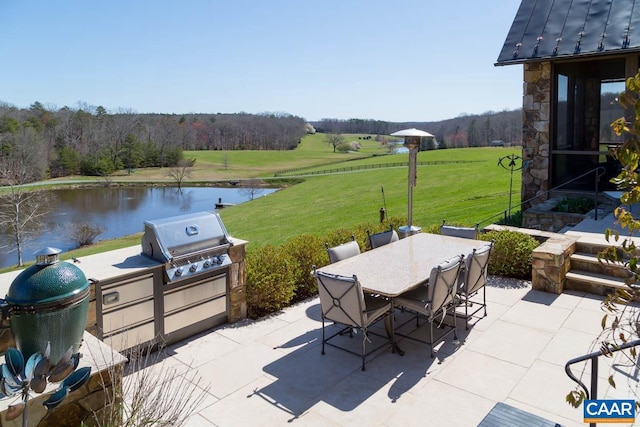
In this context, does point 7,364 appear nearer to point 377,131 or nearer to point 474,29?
point 474,29

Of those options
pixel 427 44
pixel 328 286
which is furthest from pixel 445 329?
pixel 427 44

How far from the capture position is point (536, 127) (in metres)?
9.10

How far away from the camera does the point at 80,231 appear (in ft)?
74.9

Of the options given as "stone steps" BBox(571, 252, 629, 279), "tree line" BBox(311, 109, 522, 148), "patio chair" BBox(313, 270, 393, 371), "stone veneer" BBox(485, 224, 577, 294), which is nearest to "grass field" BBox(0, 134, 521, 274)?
"stone steps" BBox(571, 252, 629, 279)

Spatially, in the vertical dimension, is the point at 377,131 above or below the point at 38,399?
above

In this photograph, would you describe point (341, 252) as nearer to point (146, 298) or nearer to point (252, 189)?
point (146, 298)

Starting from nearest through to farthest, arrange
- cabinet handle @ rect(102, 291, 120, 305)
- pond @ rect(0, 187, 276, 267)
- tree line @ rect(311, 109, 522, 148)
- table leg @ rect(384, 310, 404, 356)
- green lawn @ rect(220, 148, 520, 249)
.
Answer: cabinet handle @ rect(102, 291, 120, 305)
table leg @ rect(384, 310, 404, 356)
green lawn @ rect(220, 148, 520, 249)
pond @ rect(0, 187, 276, 267)
tree line @ rect(311, 109, 522, 148)

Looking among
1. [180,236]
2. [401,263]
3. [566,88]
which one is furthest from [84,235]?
[401,263]

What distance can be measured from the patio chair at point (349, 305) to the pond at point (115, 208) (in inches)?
854

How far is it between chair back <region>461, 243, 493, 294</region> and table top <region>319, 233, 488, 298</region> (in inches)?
10.1

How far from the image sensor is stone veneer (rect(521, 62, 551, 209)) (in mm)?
8883

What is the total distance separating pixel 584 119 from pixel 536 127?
1.43 meters

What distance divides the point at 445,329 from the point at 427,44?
12359 millimetres

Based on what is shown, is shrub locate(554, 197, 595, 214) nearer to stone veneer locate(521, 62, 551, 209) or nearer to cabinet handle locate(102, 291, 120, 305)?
stone veneer locate(521, 62, 551, 209)
